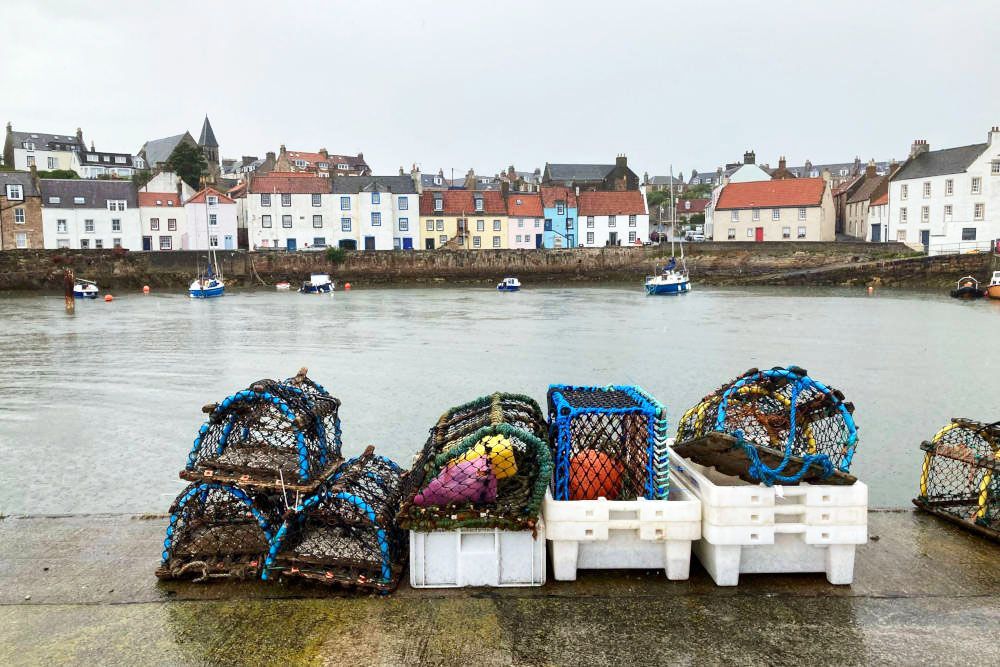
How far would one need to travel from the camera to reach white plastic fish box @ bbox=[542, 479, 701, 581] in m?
4.71

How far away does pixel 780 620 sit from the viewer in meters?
4.35

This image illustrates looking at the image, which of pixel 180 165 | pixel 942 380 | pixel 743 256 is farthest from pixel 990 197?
pixel 180 165

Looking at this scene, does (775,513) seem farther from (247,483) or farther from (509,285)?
(509,285)

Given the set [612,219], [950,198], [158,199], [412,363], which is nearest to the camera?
[412,363]

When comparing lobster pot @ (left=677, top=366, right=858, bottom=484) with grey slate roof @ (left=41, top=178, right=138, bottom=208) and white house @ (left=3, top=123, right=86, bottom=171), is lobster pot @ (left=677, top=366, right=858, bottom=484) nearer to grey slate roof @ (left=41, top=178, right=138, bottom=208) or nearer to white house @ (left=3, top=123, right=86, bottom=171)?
grey slate roof @ (left=41, top=178, right=138, bottom=208)

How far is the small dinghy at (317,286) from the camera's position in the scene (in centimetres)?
5009

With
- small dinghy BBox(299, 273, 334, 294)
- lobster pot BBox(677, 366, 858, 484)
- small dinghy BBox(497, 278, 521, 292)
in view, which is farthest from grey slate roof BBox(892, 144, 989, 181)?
lobster pot BBox(677, 366, 858, 484)

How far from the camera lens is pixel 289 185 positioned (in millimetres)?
59125

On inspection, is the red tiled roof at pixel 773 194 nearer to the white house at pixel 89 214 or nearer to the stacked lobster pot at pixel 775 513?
the white house at pixel 89 214

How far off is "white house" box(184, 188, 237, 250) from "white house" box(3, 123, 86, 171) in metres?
34.6

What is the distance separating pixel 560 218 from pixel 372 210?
15395 millimetres

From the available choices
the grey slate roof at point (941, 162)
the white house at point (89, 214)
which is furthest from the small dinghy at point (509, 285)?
the white house at point (89, 214)

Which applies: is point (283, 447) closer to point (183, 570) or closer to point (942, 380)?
point (183, 570)

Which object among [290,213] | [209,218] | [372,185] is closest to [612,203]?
[372,185]
